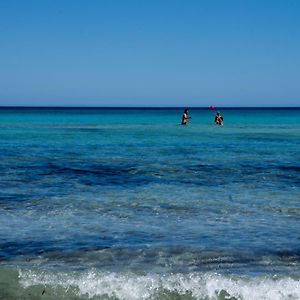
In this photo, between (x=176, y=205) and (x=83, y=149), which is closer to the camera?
(x=176, y=205)

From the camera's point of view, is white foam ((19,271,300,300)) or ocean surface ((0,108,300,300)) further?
ocean surface ((0,108,300,300))

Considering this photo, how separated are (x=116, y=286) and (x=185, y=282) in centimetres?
121

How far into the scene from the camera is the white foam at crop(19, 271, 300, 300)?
28.7 ft

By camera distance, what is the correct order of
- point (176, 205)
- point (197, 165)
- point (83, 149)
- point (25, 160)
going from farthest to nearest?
point (83, 149), point (25, 160), point (197, 165), point (176, 205)

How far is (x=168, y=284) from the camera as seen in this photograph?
905cm

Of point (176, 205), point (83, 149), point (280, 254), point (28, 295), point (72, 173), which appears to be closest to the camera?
point (28, 295)

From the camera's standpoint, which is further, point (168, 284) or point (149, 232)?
point (149, 232)

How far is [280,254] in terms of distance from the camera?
1072 cm

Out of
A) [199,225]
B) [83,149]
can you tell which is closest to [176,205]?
[199,225]

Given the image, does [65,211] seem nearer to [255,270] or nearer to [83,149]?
[255,270]

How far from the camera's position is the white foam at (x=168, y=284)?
8.74 m

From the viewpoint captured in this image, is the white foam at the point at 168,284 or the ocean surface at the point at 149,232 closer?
the white foam at the point at 168,284

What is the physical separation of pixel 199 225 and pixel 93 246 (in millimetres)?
3096

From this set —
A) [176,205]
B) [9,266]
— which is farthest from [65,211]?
[9,266]
